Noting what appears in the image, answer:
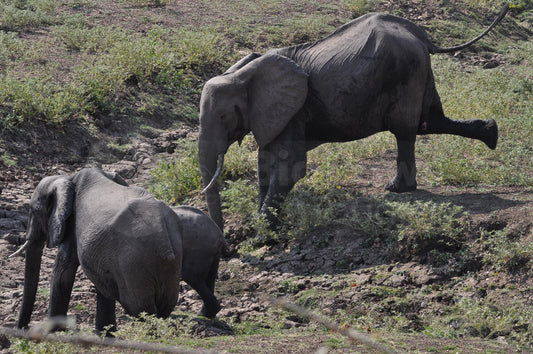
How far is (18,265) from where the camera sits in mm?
8062

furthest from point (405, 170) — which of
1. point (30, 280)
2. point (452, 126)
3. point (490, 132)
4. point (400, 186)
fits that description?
point (30, 280)

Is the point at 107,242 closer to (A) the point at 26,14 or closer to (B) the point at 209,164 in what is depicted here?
(B) the point at 209,164

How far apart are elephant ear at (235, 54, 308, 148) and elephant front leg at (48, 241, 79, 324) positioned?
3.06 metres

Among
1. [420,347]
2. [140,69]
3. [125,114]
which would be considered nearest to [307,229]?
[420,347]

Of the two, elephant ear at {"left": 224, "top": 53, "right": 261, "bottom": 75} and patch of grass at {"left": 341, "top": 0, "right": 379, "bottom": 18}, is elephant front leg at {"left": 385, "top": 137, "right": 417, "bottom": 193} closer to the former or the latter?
elephant ear at {"left": 224, "top": 53, "right": 261, "bottom": 75}

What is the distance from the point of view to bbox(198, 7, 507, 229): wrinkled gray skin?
A: 8.48 m

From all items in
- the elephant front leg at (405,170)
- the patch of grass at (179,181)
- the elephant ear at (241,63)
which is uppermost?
the elephant ear at (241,63)

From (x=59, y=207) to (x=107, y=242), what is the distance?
84cm

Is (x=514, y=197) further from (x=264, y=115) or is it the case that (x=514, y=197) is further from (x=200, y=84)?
(x=200, y=84)

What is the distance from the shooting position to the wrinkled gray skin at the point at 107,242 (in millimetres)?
5469

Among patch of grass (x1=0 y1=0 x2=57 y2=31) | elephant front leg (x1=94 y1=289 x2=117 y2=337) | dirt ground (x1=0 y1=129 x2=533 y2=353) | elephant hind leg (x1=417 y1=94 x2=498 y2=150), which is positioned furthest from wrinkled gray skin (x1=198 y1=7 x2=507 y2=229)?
patch of grass (x1=0 y1=0 x2=57 y2=31)

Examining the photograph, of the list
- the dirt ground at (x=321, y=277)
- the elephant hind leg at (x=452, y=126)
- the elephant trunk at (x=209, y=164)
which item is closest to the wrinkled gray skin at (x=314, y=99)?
the elephant trunk at (x=209, y=164)

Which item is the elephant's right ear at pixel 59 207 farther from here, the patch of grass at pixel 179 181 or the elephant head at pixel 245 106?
the patch of grass at pixel 179 181

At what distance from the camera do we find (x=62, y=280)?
6113 mm
